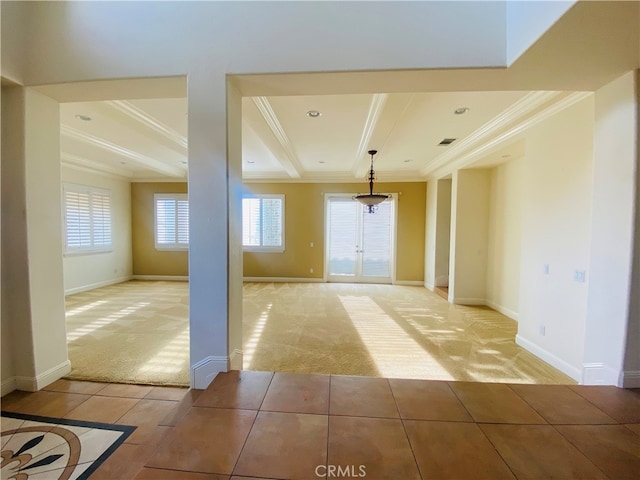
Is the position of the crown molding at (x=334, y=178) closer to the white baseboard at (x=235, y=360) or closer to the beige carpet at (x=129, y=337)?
the beige carpet at (x=129, y=337)

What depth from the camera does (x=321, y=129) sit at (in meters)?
3.68

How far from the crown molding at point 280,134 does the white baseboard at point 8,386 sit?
3.25 m

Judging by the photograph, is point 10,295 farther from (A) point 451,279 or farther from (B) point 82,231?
(A) point 451,279

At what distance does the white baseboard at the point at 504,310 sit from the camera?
4211 mm

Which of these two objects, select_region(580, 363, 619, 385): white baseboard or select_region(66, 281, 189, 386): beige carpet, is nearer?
select_region(580, 363, 619, 385): white baseboard

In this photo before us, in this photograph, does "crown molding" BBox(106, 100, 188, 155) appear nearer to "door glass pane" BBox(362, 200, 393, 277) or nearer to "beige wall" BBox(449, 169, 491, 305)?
"door glass pane" BBox(362, 200, 393, 277)

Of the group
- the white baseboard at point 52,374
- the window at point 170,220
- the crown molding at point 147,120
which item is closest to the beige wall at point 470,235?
the crown molding at point 147,120

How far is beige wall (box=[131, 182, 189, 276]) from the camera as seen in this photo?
6980 millimetres

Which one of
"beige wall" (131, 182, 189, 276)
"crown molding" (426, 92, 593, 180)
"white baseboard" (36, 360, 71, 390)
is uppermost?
"crown molding" (426, 92, 593, 180)

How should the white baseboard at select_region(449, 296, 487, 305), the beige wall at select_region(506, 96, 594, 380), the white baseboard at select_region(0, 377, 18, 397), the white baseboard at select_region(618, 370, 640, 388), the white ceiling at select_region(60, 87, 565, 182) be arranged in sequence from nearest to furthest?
the white baseboard at select_region(618, 370, 640, 388)
the white baseboard at select_region(0, 377, 18, 397)
the beige wall at select_region(506, 96, 594, 380)
the white ceiling at select_region(60, 87, 565, 182)
the white baseboard at select_region(449, 296, 487, 305)

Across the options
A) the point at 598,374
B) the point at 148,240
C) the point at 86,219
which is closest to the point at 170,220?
the point at 148,240

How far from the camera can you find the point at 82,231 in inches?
224

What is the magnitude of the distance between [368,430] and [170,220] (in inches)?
287

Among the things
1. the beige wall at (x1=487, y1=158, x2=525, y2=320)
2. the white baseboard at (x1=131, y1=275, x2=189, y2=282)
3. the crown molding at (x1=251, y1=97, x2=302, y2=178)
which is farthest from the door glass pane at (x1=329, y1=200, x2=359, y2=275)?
the white baseboard at (x1=131, y1=275, x2=189, y2=282)
